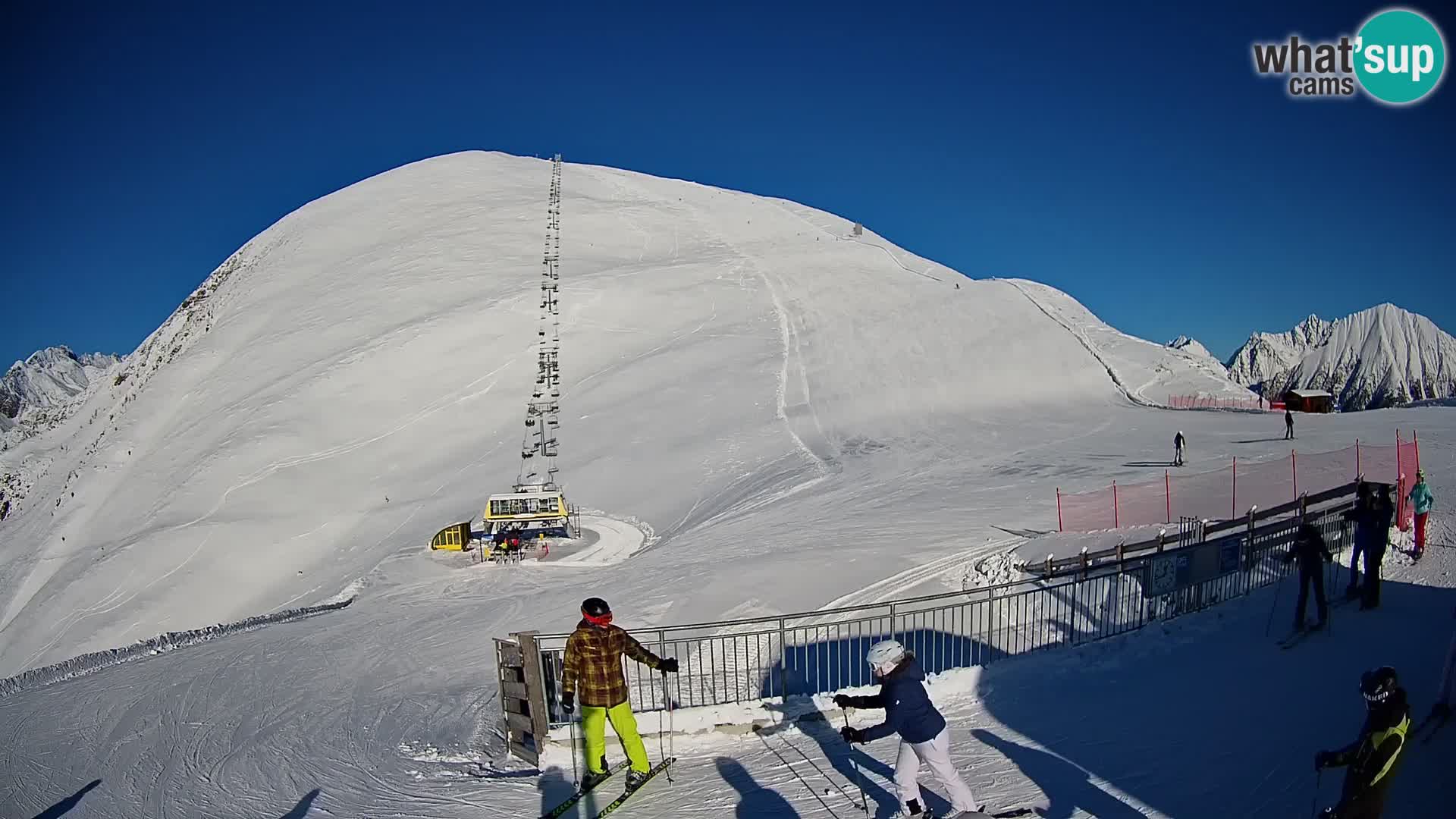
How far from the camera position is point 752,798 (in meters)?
7.12

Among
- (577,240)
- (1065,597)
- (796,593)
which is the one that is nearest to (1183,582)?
(1065,597)

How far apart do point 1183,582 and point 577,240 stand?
53.0 meters

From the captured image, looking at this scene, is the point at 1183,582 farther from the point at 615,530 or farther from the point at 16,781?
the point at 615,530

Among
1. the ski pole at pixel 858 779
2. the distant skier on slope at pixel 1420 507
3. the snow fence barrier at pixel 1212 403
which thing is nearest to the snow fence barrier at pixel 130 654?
the ski pole at pixel 858 779

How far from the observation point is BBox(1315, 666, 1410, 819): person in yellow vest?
16.1ft

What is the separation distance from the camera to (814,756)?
7.86 m

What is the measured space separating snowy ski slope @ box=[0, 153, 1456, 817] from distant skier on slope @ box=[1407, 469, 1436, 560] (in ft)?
18.1

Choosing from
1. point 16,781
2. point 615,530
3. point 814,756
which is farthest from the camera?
point 615,530

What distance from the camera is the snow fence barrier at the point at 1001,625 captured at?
10.4 metres

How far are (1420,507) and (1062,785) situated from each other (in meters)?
9.44

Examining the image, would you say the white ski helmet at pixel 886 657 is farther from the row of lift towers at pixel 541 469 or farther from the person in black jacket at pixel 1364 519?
the row of lift towers at pixel 541 469

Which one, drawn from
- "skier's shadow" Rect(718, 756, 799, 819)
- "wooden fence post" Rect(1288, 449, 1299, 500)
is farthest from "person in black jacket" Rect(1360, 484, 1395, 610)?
"wooden fence post" Rect(1288, 449, 1299, 500)

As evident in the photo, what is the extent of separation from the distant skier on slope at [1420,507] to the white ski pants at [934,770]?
35.5ft

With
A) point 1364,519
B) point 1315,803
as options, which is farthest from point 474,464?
point 1315,803
